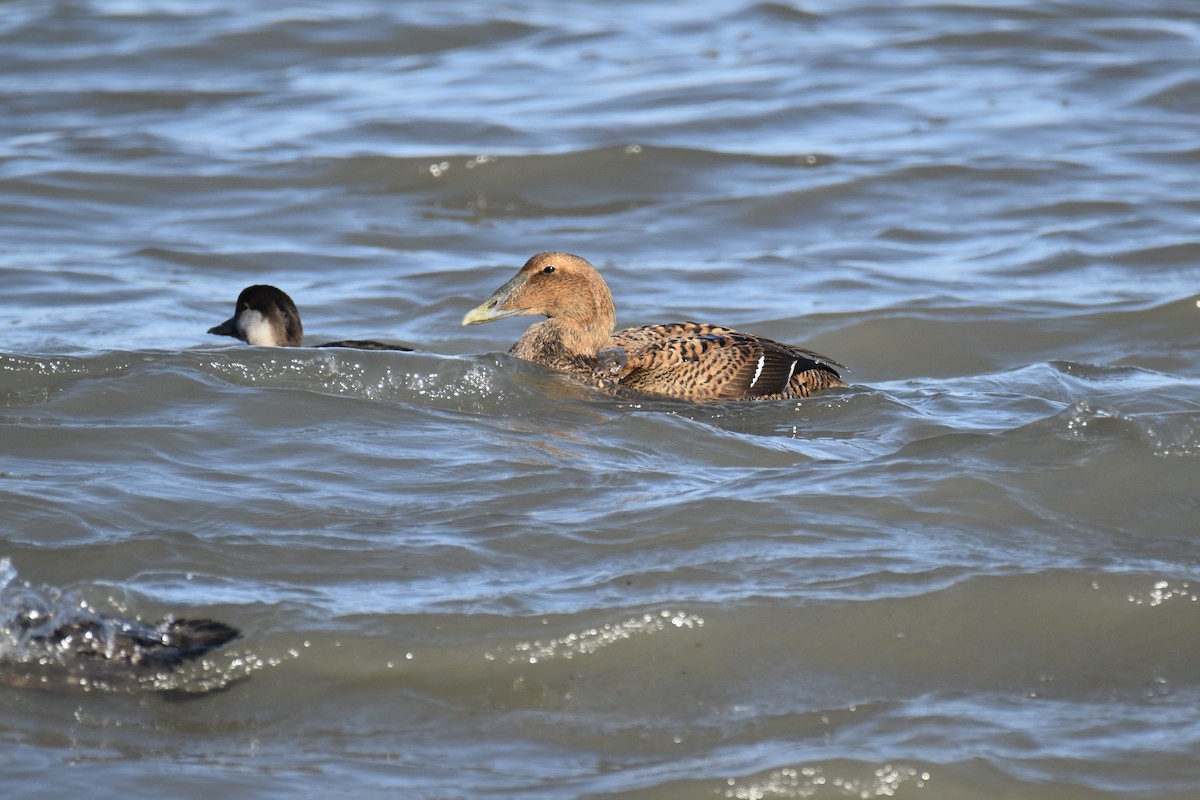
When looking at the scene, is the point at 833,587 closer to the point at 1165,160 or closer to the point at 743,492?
the point at 743,492

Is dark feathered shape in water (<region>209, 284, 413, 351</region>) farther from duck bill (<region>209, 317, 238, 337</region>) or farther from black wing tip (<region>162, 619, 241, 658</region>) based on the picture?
black wing tip (<region>162, 619, 241, 658</region>)

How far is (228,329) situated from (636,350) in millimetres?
2087

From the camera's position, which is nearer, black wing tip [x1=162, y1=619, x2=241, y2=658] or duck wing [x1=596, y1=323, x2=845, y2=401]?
black wing tip [x1=162, y1=619, x2=241, y2=658]

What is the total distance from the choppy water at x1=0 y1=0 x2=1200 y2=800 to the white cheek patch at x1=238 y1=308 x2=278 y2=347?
0.57 ft

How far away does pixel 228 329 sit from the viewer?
7883mm

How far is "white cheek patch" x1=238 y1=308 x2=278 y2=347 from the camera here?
7.56 meters

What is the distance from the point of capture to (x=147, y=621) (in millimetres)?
4453

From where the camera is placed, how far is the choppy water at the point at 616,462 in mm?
4070

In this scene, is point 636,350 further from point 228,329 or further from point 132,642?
point 132,642

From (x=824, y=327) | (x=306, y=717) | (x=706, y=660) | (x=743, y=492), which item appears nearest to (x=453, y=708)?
(x=306, y=717)

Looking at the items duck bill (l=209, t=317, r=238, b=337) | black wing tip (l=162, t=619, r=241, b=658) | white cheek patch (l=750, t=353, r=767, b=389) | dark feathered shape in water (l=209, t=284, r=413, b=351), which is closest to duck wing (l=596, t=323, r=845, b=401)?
white cheek patch (l=750, t=353, r=767, b=389)

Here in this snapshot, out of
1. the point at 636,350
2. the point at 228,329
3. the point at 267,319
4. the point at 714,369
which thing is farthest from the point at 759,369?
the point at 228,329

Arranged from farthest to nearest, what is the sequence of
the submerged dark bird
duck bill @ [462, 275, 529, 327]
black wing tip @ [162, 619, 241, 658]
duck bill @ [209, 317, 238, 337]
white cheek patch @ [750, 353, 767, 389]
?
1. duck bill @ [209, 317, 238, 337]
2. duck bill @ [462, 275, 529, 327]
3. white cheek patch @ [750, 353, 767, 389]
4. black wing tip @ [162, 619, 241, 658]
5. the submerged dark bird

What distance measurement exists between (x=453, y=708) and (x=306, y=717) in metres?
0.38
